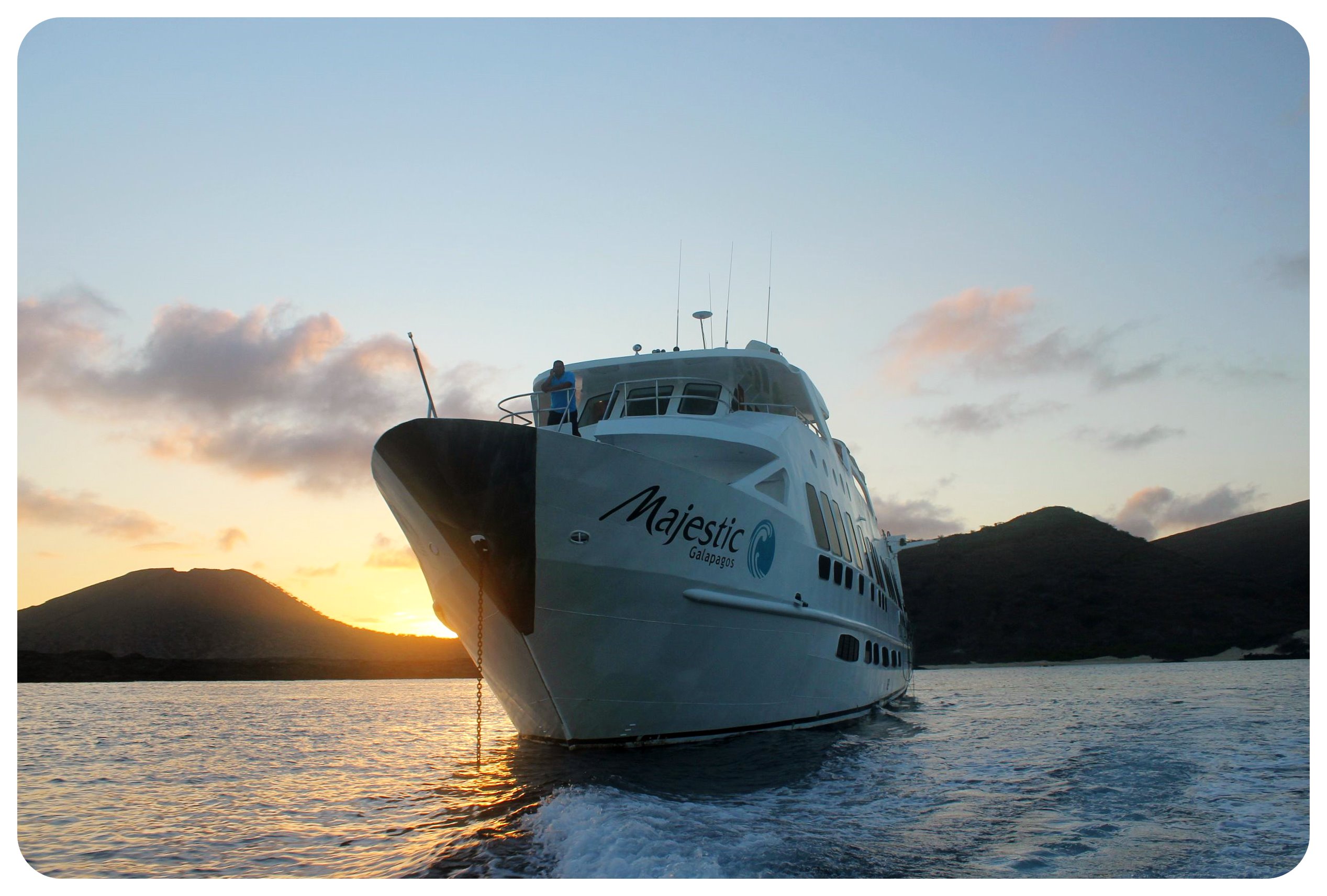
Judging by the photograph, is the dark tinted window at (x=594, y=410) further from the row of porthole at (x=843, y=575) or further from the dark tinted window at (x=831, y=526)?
the row of porthole at (x=843, y=575)

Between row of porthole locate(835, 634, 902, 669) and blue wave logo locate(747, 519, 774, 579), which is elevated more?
blue wave logo locate(747, 519, 774, 579)

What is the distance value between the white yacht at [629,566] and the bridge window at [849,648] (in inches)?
21.8

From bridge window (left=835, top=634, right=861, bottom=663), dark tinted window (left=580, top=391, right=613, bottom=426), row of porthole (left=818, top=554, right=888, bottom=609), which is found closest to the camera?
row of porthole (left=818, top=554, right=888, bottom=609)

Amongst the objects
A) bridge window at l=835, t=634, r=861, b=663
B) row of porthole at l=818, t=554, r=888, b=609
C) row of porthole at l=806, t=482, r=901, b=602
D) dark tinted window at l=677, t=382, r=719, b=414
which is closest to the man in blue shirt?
dark tinted window at l=677, t=382, r=719, b=414

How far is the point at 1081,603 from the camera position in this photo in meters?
127

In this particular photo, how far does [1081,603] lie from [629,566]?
131207mm

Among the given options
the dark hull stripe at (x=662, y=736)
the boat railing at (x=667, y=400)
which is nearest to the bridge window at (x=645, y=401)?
the boat railing at (x=667, y=400)

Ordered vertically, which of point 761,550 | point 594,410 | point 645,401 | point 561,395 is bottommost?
point 761,550

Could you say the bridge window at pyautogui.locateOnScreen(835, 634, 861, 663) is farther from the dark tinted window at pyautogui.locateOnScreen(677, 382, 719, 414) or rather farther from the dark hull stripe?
the dark tinted window at pyautogui.locateOnScreen(677, 382, 719, 414)

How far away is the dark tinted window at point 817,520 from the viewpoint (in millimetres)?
16406

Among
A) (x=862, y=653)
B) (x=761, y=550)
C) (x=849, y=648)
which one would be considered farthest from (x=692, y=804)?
(x=862, y=653)

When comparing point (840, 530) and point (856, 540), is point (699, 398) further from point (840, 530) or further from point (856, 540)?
point (856, 540)

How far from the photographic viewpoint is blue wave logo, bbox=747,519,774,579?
13.8 metres

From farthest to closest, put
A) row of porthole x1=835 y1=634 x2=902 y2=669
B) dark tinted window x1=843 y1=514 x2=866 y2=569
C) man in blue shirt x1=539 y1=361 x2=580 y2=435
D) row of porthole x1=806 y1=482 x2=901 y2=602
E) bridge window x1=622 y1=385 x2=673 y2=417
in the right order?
dark tinted window x1=843 y1=514 x2=866 y2=569
bridge window x1=622 y1=385 x2=673 y2=417
row of porthole x1=835 y1=634 x2=902 y2=669
row of porthole x1=806 y1=482 x2=901 y2=602
man in blue shirt x1=539 y1=361 x2=580 y2=435
